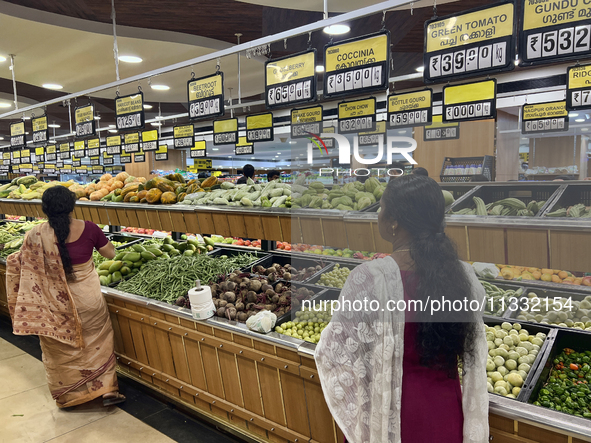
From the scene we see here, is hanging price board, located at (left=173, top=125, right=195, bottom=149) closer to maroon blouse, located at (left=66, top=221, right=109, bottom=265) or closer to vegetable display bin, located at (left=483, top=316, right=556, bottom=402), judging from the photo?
maroon blouse, located at (left=66, top=221, right=109, bottom=265)

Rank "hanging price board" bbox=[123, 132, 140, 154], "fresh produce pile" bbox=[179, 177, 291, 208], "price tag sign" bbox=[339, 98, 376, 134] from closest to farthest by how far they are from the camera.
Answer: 1. "fresh produce pile" bbox=[179, 177, 291, 208]
2. "price tag sign" bbox=[339, 98, 376, 134]
3. "hanging price board" bbox=[123, 132, 140, 154]

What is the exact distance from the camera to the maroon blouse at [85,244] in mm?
3430

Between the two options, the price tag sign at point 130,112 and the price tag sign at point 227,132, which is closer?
the price tag sign at point 130,112

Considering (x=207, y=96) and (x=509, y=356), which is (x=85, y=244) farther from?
(x=509, y=356)

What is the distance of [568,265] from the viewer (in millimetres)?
1786

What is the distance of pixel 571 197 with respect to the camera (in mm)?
2518

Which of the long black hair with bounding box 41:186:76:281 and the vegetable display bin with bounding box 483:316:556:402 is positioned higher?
the long black hair with bounding box 41:186:76:281

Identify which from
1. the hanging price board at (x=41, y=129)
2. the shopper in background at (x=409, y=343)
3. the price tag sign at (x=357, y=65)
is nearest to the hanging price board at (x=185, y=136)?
the hanging price board at (x=41, y=129)

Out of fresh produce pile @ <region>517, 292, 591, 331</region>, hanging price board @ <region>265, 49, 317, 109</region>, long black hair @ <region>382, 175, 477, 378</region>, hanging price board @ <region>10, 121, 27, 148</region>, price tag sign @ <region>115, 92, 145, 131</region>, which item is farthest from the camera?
hanging price board @ <region>10, 121, 27, 148</region>

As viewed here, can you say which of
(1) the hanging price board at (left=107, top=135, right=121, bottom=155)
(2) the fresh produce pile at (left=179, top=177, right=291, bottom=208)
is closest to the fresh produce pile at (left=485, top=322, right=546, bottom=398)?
(2) the fresh produce pile at (left=179, top=177, right=291, bottom=208)

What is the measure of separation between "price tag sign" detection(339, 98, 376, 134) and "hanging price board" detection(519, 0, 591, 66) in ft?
12.9

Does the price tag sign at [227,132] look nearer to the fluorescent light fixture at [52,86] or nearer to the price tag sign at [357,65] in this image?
the fluorescent light fixture at [52,86]

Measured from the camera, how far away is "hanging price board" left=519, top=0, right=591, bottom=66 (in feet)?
8.00

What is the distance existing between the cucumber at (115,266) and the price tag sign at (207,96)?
1.87 meters
